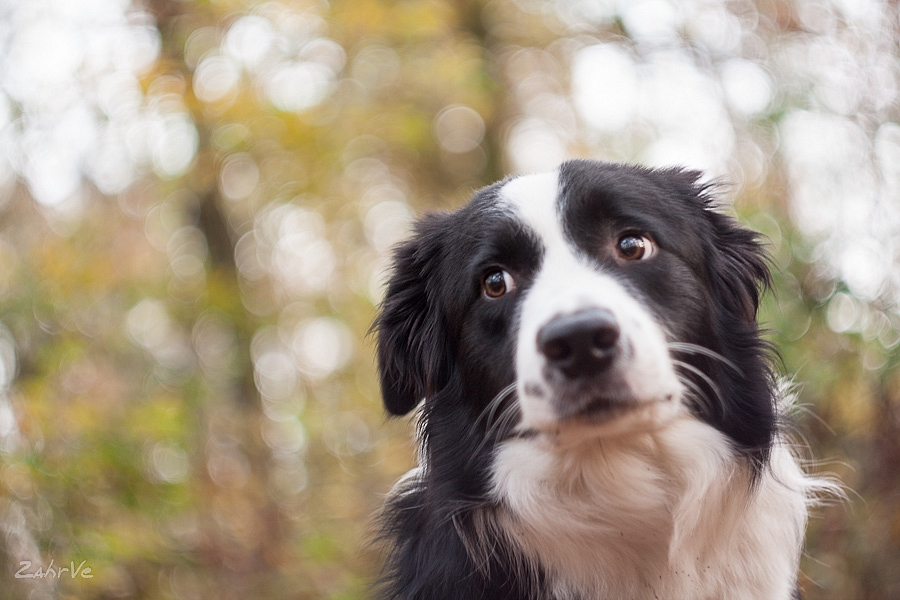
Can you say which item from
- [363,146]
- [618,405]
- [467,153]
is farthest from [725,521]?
[467,153]

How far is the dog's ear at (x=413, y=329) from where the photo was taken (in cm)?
273

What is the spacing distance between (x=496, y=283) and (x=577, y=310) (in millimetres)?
535

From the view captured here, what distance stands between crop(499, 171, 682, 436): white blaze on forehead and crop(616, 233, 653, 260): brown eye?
14 centimetres

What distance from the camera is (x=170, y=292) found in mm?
6742

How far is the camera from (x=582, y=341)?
199 cm

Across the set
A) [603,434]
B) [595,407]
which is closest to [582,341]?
[595,407]

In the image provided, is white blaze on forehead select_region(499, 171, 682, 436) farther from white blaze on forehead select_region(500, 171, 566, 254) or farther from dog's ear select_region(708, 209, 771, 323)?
dog's ear select_region(708, 209, 771, 323)

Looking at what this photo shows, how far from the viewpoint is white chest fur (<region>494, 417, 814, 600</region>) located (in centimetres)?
231

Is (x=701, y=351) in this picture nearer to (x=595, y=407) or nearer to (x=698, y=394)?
(x=698, y=394)

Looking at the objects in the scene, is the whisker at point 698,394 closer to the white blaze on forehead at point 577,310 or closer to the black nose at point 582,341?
the white blaze on forehead at point 577,310

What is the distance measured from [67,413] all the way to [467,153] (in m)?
7.42

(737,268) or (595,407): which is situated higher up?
(737,268)

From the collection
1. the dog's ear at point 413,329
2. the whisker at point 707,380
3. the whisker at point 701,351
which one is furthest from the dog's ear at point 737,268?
the dog's ear at point 413,329

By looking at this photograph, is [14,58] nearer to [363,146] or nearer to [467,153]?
[363,146]
